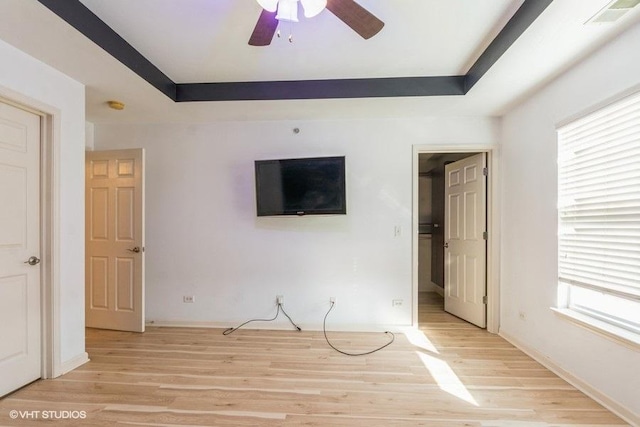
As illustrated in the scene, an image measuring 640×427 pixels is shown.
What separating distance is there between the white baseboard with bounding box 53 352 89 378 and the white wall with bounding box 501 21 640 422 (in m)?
3.93

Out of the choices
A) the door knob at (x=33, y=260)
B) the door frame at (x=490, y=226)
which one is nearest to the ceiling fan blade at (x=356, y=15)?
the door frame at (x=490, y=226)

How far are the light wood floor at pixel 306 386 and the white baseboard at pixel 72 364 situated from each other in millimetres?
56

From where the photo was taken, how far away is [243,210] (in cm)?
319

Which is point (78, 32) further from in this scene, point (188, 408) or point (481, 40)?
point (481, 40)

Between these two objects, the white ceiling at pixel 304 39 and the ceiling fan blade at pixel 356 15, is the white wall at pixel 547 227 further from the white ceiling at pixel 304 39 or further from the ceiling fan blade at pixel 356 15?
the ceiling fan blade at pixel 356 15

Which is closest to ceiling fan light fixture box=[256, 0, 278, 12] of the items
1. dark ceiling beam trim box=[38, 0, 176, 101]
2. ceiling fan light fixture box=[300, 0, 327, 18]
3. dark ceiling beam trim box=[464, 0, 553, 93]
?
ceiling fan light fixture box=[300, 0, 327, 18]

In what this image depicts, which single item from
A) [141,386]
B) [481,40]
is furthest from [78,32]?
[481,40]

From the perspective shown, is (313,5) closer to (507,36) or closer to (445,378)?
(507,36)

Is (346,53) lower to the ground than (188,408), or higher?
higher

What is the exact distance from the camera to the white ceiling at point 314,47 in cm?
164

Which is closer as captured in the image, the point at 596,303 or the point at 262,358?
Answer: the point at 596,303

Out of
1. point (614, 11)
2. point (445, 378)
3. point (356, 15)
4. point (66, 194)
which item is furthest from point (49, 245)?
point (614, 11)

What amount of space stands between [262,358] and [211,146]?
7.68 feet

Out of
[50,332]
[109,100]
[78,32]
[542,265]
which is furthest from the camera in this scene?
[109,100]
